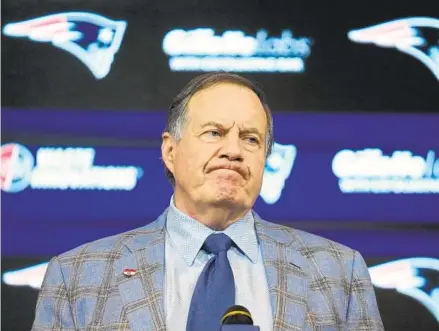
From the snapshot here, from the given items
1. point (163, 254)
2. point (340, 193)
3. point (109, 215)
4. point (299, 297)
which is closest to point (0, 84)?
point (109, 215)

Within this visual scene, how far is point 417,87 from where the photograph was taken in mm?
4219

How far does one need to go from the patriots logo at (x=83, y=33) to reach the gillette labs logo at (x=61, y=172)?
1.11 feet

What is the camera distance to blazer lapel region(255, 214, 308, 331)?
2625 millimetres

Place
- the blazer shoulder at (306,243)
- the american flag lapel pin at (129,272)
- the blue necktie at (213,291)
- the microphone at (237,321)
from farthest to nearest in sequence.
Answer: the blazer shoulder at (306,243) < the american flag lapel pin at (129,272) < the blue necktie at (213,291) < the microphone at (237,321)

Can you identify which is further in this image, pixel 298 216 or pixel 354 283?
pixel 298 216

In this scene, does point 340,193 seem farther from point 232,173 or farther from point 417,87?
point 232,173

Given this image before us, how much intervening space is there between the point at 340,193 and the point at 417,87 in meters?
0.52

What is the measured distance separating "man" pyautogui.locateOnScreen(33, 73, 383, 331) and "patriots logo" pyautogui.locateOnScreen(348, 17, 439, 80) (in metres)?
1.44

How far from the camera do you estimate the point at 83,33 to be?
4.17 m

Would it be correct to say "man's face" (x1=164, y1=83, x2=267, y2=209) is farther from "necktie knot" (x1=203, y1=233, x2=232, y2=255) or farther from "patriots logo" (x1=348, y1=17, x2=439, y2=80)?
"patriots logo" (x1=348, y1=17, x2=439, y2=80)

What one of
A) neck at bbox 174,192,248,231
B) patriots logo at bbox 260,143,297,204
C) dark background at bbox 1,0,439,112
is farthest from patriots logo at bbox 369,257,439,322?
neck at bbox 174,192,248,231

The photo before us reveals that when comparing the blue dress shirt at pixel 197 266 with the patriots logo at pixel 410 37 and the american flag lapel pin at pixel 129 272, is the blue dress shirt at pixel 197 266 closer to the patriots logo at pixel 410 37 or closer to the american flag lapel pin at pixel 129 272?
the american flag lapel pin at pixel 129 272

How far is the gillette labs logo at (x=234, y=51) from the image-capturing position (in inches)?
163

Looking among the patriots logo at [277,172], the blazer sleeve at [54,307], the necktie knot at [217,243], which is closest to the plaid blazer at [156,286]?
the blazer sleeve at [54,307]
